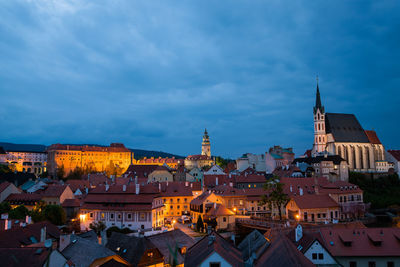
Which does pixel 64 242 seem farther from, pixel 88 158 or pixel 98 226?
pixel 88 158

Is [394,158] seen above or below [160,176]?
above

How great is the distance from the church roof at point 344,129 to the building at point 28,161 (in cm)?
11625

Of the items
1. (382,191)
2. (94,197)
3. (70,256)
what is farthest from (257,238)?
(382,191)

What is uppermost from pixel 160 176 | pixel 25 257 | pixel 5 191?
pixel 160 176

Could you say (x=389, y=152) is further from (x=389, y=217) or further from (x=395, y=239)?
(x=395, y=239)

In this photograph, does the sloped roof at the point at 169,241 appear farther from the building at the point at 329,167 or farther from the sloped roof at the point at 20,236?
the building at the point at 329,167

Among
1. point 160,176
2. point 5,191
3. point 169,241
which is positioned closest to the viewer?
point 169,241

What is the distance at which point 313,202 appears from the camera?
185ft

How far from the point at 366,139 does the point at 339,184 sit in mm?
47712

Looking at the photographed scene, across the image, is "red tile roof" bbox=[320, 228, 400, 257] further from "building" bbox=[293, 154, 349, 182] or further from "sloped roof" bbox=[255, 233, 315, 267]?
"building" bbox=[293, 154, 349, 182]

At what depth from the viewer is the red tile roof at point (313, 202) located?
5519 cm

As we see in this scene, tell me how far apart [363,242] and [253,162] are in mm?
85972

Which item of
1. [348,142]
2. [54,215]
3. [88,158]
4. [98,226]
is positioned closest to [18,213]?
[54,215]

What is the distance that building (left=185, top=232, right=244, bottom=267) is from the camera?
23.5 m
